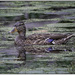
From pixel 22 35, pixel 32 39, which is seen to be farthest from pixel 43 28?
pixel 22 35

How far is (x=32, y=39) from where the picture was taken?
3.22 m

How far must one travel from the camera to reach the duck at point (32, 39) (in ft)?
10.5

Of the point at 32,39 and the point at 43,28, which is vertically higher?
the point at 43,28

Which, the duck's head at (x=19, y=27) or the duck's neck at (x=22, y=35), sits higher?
the duck's head at (x=19, y=27)

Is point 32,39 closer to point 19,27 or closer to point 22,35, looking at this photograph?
Answer: point 22,35

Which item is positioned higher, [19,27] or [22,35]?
[19,27]

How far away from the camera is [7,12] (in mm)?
3211

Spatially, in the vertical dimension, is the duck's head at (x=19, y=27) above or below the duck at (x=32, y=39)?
above

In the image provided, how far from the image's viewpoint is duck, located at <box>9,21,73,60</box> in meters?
3.19

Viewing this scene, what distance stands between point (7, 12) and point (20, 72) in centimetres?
111

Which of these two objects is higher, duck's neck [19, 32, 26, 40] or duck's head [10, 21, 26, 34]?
duck's head [10, 21, 26, 34]

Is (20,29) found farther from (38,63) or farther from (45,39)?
(38,63)

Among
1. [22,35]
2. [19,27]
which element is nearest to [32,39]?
[22,35]

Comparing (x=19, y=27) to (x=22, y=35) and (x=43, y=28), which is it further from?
(x=43, y=28)
